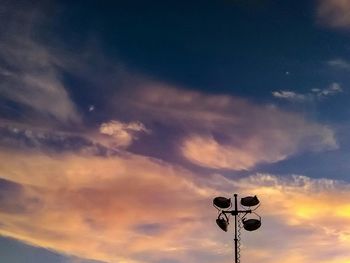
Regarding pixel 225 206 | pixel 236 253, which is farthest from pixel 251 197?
pixel 236 253

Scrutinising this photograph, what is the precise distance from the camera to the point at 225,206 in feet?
61.4

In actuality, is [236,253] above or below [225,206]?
below

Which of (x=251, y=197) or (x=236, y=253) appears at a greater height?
(x=251, y=197)

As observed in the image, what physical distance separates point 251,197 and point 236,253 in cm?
250

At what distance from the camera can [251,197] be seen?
60.6ft

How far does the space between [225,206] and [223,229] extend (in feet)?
3.88

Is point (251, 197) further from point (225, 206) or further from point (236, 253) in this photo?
point (236, 253)

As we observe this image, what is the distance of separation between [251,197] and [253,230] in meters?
1.72

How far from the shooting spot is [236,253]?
18.1 meters

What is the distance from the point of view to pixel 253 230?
19.1 meters

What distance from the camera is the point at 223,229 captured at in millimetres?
19094

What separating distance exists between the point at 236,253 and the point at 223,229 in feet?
4.46
